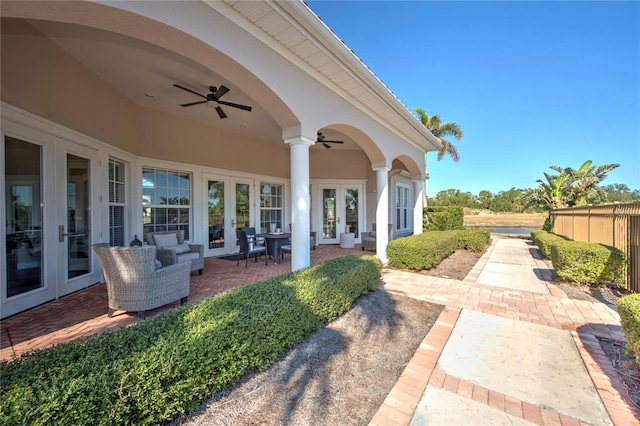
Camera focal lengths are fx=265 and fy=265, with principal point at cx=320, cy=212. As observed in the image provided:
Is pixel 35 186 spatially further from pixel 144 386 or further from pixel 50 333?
pixel 144 386

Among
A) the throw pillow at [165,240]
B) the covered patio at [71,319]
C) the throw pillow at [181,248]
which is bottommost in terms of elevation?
the covered patio at [71,319]

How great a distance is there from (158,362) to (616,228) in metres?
7.55

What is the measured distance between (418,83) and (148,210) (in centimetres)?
1008

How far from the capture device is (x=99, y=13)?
2.35 m

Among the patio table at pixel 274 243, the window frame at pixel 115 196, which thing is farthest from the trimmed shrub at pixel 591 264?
the window frame at pixel 115 196

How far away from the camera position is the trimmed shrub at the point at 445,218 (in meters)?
10.8

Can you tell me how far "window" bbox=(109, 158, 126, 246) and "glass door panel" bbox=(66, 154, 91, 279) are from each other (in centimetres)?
78

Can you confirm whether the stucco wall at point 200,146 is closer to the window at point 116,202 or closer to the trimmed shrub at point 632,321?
the window at point 116,202

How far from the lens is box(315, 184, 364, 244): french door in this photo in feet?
35.3

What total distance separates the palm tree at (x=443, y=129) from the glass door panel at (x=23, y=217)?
1890 cm

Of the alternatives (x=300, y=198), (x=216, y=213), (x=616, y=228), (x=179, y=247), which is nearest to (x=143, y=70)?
(x=179, y=247)

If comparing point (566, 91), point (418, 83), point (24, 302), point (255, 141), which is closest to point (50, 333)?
point (24, 302)

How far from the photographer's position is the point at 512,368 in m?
2.50

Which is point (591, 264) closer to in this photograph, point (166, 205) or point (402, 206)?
point (402, 206)
